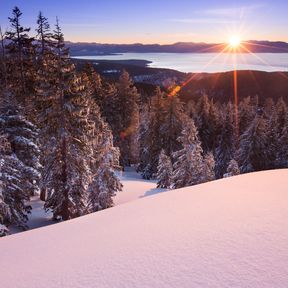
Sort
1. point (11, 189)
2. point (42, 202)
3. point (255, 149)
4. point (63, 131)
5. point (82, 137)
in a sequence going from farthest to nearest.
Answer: point (255, 149) → point (42, 202) → point (82, 137) → point (63, 131) → point (11, 189)

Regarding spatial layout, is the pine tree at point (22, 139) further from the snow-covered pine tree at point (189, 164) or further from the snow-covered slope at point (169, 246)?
the snow-covered pine tree at point (189, 164)

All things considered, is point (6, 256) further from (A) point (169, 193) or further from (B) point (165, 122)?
(B) point (165, 122)

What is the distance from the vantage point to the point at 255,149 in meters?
Answer: 42.9

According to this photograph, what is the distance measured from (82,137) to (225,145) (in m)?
36.0

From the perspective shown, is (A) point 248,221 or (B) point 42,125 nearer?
(A) point 248,221

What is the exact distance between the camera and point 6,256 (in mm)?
7484

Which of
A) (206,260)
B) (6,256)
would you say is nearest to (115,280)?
(206,260)

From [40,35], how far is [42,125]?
19832mm

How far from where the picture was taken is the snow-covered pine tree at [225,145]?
164 feet

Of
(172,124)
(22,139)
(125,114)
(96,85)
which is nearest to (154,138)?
(172,124)

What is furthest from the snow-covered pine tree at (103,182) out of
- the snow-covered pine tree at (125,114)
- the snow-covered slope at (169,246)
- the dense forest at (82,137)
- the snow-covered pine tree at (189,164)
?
the snow-covered pine tree at (125,114)

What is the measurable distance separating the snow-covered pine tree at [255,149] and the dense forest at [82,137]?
0.42 ft

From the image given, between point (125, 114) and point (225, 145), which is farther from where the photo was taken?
point (125, 114)

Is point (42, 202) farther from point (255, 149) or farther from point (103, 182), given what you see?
point (255, 149)
